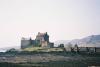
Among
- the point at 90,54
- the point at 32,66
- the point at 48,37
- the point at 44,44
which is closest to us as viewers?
the point at 32,66

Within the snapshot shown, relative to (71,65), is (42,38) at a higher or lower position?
higher

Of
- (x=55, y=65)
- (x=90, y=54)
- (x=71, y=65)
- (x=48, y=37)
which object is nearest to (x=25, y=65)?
(x=55, y=65)

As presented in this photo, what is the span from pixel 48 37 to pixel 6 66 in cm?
7395

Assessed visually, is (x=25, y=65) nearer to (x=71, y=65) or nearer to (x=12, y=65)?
(x=12, y=65)

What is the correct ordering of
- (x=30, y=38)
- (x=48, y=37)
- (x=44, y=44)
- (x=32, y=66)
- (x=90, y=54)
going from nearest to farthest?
(x=32, y=66) < (x=90, y=54) < (x=44, y=44) < (x=30, y=38) < (x=48, y=37)

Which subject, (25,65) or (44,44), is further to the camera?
(44,44)

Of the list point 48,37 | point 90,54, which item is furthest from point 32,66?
point 48,37

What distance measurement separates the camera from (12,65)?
35.7 meters

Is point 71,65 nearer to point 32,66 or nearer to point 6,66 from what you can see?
point 32,66

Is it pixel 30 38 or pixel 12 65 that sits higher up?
pixel 30 38

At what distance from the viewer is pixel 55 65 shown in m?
35.4

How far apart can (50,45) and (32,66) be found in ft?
196

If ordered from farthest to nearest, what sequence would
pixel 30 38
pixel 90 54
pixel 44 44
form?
pixel 30 38, pixel 44 44, pixel 90 54

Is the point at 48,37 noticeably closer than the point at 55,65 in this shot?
No
